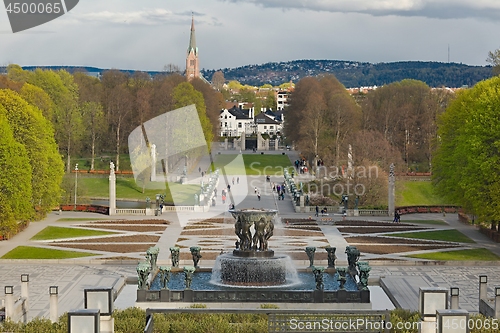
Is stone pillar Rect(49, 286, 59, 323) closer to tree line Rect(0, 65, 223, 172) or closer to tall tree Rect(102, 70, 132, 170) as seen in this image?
tree line Rect(0, 65, 223, 172)

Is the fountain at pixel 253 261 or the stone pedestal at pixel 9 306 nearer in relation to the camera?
the stone pedestal at pixel 9 306

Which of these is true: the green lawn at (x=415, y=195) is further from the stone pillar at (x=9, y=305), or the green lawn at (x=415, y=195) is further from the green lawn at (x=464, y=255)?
the stone pillar at (x=9, y=305)

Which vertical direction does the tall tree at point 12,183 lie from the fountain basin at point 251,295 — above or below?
above

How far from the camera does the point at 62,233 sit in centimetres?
5481

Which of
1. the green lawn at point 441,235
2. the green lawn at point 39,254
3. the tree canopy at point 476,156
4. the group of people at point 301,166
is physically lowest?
the green lawn at point 39,254

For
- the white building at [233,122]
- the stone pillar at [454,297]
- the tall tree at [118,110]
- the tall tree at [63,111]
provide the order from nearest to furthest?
the stone pillar at [454,297] → the tall tree at [63,111] → the tall tree at [118,110] → the white building at [233,122]

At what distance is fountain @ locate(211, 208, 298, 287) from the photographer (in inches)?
1442

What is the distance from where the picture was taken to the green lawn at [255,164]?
94244mm

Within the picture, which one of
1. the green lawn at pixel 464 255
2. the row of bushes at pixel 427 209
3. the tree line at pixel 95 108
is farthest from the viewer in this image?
the tree line at pixel 95 108

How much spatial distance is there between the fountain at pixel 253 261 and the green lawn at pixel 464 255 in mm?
12747

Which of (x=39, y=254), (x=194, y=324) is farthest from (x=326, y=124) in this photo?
(x=194, y=324)

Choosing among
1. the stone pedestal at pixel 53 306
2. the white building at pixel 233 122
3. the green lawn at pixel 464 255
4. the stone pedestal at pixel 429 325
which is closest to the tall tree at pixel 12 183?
the stone pedestal at pixel 53 306

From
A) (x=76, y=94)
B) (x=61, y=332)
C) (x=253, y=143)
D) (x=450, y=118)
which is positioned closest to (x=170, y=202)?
(x=450, y=118)

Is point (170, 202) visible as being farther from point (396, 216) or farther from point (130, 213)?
point (396, 216)
